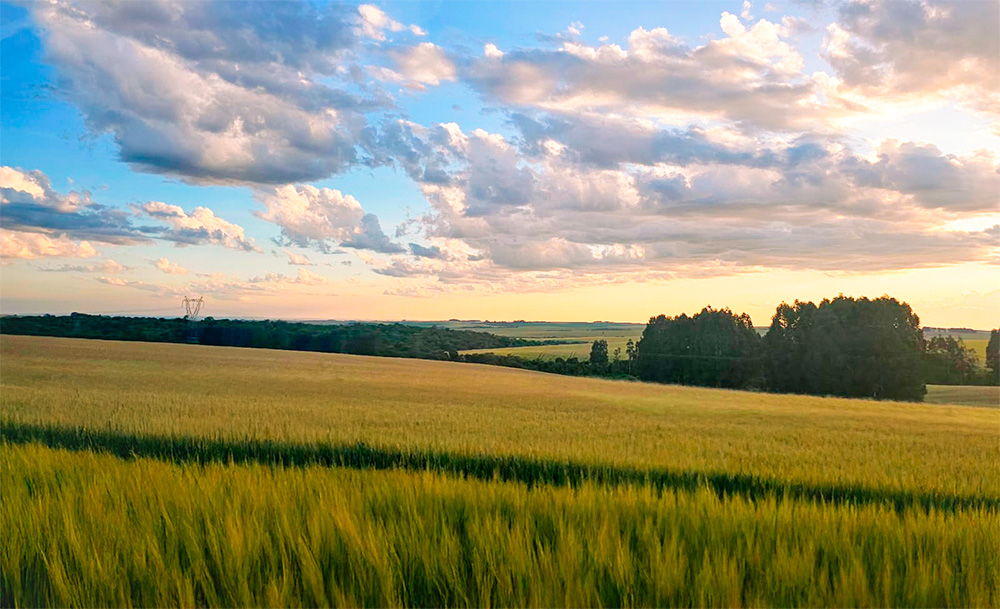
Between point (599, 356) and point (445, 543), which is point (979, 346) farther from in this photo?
point (445, 543)

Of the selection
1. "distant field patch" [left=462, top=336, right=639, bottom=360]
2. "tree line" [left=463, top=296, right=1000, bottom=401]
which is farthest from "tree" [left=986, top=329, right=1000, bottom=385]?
"distant field patch" [left=462, top=336, right=639, bottom=360]

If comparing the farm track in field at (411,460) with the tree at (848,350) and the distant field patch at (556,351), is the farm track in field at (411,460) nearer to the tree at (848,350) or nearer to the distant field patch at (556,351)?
the tree at (848,350)

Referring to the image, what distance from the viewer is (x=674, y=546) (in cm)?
304

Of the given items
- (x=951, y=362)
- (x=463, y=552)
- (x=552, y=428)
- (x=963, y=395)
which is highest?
(x=463, y=552)

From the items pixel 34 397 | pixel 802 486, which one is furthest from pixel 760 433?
pixel 34 397

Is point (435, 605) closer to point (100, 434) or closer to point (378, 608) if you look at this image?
point (378, 608)

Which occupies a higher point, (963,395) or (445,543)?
(445,543)

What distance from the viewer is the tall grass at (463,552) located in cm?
285

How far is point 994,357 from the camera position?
52.6 metres

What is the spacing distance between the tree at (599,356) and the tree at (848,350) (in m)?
13.8

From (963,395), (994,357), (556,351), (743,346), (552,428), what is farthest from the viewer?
(556,351)

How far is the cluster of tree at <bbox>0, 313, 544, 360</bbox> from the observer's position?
55781 mm

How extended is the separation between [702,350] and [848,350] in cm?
1145

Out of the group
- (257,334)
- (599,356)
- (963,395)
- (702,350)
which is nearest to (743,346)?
(702,350)
